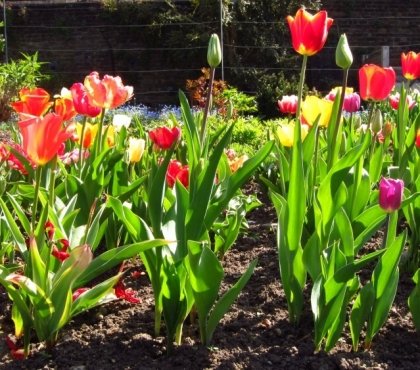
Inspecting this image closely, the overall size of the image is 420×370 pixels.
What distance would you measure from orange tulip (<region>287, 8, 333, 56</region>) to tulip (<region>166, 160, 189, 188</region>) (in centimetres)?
39

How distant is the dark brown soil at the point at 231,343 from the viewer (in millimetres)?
1259

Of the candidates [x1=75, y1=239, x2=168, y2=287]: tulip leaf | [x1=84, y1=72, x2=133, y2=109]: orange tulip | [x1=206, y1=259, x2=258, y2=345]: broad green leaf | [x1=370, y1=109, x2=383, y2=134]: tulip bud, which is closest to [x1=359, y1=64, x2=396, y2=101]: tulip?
[x1=370, y1=109, x2=383, y2=134]: tulip bud

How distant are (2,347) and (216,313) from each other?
40 cm

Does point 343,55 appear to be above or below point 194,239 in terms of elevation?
above

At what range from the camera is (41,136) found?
1192 mm

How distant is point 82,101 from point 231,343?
0.74 metres

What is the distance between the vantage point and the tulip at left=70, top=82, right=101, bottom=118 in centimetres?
175

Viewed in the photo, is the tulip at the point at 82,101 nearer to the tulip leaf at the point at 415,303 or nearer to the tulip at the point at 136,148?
the tulip at the point at 136,148

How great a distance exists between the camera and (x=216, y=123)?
5027mm

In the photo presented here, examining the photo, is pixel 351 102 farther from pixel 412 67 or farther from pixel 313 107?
pixel 313 107

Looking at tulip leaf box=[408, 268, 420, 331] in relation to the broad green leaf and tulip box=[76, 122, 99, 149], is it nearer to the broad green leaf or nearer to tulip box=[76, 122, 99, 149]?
the broad green leaf

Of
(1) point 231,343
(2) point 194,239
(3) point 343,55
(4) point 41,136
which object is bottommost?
(1) point 231,343

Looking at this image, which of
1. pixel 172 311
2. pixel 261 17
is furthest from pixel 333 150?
pixel 261 17

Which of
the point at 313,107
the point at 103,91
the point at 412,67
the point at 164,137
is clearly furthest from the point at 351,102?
the point at 103,91
